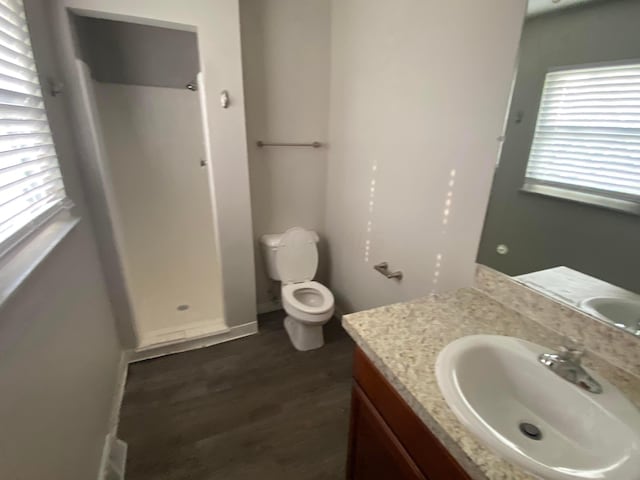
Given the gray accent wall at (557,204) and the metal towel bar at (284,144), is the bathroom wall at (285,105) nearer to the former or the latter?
the metal towel bar at (284,144)

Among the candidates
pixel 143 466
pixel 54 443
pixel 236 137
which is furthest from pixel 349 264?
pixel 54 443

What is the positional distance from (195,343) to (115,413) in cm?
63

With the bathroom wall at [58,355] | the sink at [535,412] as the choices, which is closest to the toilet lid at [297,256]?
the bathroom wall at [58,355]

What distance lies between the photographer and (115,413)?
1.68m

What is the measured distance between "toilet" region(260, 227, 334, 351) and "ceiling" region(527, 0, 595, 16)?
1.75 meters

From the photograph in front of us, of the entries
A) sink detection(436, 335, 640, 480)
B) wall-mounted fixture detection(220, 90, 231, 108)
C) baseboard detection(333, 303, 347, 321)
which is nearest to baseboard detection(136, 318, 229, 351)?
baseboard detection(333, 303, 347, 321)

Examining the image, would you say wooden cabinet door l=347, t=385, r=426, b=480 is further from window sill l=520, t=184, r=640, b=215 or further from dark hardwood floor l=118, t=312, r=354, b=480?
window sill l=520, t=184, r=640, b=215

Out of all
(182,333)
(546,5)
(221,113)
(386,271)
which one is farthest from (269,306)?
(546,5)

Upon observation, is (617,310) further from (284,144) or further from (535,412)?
(284,144)

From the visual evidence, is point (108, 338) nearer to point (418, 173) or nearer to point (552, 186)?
point (418, 173)

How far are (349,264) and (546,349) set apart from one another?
155 cm

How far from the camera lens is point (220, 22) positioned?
5.75 feet

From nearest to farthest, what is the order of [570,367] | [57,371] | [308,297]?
1. [570,367]
2. [57,371]
3. [308,297]

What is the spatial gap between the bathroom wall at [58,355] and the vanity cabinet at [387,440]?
0.91m
